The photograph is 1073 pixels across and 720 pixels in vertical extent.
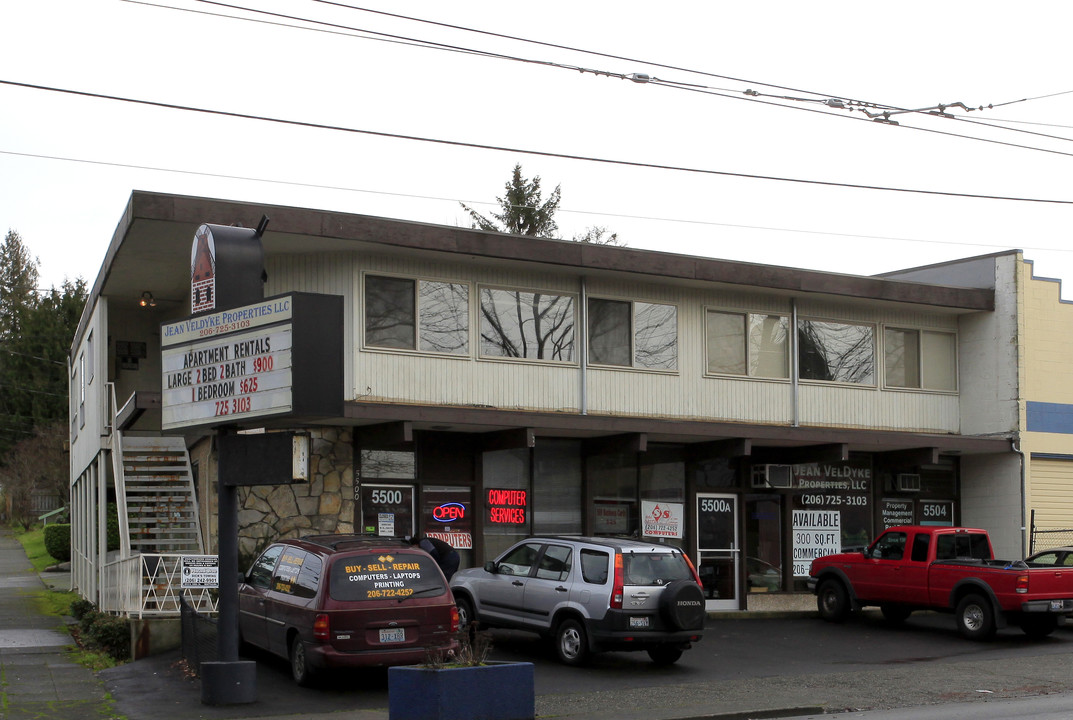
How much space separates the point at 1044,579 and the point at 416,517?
10.3m

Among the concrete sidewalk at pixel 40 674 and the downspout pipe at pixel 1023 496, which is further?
the downspout pipe at pixel 1023 496

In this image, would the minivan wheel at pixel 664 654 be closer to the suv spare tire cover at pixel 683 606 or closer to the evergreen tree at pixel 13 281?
the suv spare tire cover at pixel 683 606

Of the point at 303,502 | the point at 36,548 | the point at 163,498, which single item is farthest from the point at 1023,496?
the point at 36,548

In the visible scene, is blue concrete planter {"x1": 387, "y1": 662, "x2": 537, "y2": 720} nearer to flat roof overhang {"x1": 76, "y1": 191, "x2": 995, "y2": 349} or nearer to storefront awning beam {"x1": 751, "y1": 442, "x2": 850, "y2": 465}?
flat roof overhang {"x1": 76, "y1": 191, "x2": 995, "y2": 349}

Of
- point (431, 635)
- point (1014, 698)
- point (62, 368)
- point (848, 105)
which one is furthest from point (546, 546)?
point (62, 368)

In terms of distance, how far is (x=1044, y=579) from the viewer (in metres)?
18.3

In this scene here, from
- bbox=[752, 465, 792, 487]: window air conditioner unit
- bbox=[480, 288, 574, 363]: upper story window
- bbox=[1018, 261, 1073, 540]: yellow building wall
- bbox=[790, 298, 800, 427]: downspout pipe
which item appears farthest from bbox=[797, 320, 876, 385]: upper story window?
bbox=[480, 288, 574, 363]: upper story window

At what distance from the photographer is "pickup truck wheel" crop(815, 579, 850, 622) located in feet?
69.8

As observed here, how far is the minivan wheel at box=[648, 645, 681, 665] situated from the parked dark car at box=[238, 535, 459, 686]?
11.3 feet

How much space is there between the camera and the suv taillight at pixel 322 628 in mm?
12812

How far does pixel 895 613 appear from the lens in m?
21.1

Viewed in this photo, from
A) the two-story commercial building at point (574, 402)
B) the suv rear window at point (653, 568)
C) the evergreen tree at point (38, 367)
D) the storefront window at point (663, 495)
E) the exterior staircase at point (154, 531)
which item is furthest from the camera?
the evergreen tree at point (38, 367)

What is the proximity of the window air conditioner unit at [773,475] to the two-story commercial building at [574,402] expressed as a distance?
5 cm

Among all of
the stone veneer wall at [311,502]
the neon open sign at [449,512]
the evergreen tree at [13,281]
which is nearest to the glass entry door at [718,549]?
the neon open sign at [449,512]
